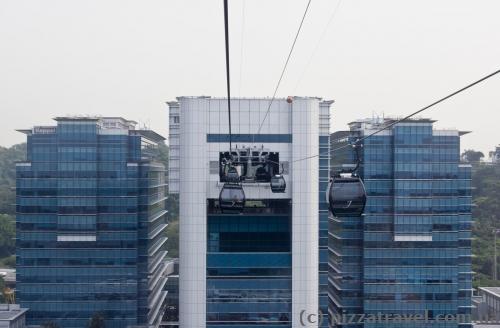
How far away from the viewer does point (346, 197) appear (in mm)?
14641

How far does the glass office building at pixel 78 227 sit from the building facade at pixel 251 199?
836 cm

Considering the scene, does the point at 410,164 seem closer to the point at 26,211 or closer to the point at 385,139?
the point at 385,139

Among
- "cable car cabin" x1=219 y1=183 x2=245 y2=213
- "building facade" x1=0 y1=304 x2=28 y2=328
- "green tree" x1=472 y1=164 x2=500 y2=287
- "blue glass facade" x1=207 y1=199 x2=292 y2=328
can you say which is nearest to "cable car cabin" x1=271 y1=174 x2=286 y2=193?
"cable car cabin" x1=219 y1=183 x2=245 y2=213

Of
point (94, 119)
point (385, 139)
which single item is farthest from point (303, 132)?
point (94, 119)

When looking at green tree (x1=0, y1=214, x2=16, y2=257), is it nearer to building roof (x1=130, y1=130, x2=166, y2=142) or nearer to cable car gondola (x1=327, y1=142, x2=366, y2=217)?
building roof (x1=130, y1=130, x2=166, y2=142)

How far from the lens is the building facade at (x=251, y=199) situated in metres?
35.8

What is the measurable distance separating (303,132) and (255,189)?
4.96 metres

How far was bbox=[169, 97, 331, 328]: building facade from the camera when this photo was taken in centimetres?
3575

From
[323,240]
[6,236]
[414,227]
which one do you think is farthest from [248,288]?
[6,236]

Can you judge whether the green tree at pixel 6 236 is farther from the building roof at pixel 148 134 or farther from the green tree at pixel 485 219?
the green tree at pixel 485 219

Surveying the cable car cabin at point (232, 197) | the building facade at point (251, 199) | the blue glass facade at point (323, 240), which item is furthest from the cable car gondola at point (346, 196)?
the blue glass facade at point (323, 240)

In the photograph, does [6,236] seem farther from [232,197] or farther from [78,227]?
[232,197]

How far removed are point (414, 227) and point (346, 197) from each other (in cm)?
2941

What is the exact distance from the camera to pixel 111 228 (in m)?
42.3
